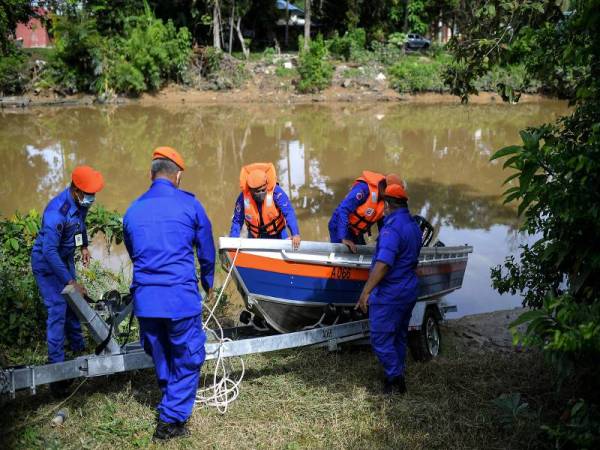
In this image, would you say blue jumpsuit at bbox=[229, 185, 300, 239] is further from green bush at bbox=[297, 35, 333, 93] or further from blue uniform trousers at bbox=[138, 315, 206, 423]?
green bush at bbox=[297, 35, 333, 93]

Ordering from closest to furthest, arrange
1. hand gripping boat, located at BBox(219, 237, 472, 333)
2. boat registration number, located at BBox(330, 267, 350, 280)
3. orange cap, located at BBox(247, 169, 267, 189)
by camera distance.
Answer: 1. hand gripping boat, located at BBox(219, 237, 472, 333)
2. boat registration number, located at BBox(330, 267, 350, 280)
3. orange cap, located at BBox(247, 169, 267, 189)

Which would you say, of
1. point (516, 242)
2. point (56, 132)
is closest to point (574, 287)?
point (516, 242)

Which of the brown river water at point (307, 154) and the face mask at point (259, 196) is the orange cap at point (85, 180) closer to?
the face mask at point (259, 196)

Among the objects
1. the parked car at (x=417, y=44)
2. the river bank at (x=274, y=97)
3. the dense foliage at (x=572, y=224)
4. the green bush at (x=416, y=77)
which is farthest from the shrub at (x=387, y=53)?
the dense foliage at (x=572, y=224)

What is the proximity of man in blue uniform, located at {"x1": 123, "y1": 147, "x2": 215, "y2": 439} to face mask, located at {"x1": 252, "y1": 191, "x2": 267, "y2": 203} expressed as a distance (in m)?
2.01

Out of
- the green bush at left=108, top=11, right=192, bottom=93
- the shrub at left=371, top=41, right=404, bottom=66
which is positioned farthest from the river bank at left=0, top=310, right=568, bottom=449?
the shrub at left=371, top=41, right=404, bottom=66

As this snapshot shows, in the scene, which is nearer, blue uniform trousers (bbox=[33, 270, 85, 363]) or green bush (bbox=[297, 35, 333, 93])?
blue uniform trousers (bbox=[33, 270, 85, 363])

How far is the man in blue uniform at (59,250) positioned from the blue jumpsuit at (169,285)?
0.91 m

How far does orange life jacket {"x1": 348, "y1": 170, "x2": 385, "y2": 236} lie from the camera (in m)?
6.25

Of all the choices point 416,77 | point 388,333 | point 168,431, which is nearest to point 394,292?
point 388,333

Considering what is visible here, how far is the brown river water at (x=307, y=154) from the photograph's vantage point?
11.3 metres

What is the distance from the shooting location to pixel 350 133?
21.2 meters

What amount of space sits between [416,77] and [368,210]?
25.4 meters

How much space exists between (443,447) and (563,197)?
1766mm
